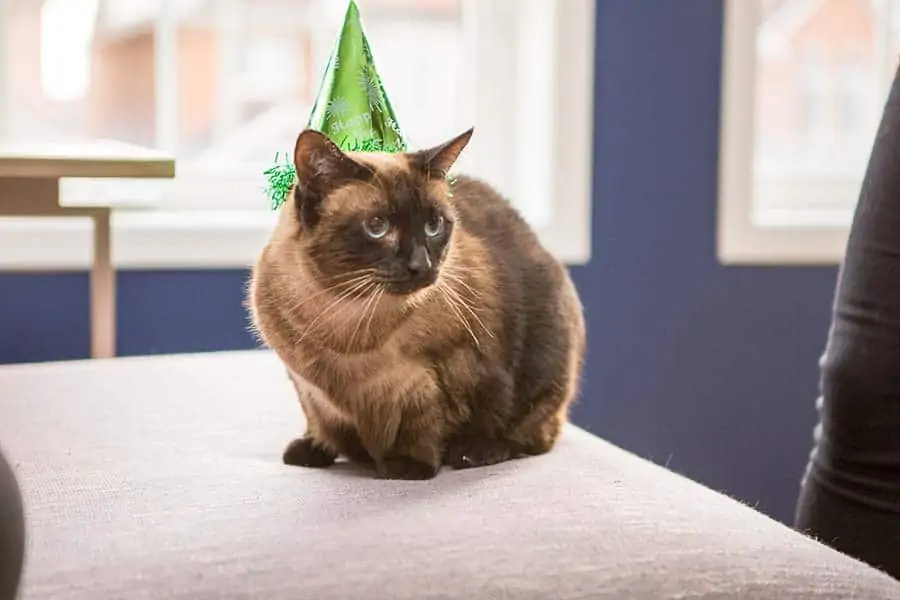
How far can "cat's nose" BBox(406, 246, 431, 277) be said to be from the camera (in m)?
1.07

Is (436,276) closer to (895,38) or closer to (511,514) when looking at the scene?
(511,514)

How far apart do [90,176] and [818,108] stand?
4.88 ft

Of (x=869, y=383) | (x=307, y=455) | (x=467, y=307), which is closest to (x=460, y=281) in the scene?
(x=467, y=307)

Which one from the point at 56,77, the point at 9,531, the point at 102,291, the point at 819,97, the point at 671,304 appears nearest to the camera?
the point at 9,531

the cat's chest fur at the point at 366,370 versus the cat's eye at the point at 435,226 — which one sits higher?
the cat's eye at the point at 435,226

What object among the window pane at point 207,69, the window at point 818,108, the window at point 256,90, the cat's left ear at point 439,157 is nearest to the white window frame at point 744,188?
the window at point 818,108

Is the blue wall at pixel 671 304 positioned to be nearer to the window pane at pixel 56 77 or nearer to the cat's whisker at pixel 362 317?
the window pane at pixel 56 77

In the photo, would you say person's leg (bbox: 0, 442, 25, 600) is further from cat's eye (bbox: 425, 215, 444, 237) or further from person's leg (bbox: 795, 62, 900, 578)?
person's leg (bbox: 795, 62, 900, 578)

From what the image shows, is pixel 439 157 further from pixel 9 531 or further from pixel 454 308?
pixel 9 531

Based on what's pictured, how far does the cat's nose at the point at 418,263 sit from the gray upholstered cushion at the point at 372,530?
0.20 metres

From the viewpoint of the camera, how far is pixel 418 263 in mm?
1073

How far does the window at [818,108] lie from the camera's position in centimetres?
228

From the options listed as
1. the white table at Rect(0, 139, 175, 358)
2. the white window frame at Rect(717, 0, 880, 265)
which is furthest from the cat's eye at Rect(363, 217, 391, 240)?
the white window frame at Rect(717, 0, 880, 265)

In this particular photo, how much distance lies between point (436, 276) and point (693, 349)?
1199 mm
